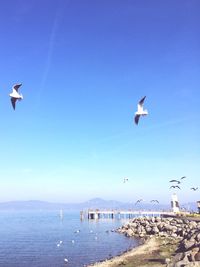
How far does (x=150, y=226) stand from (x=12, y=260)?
35.3 m

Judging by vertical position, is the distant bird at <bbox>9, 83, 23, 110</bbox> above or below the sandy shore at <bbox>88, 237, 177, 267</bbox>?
above

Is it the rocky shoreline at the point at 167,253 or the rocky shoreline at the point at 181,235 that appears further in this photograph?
the rocky shoreline at the point at 167,253

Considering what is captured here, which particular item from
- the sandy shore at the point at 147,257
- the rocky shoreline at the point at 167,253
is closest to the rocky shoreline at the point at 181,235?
the rocky shoreline at the point at 167,253

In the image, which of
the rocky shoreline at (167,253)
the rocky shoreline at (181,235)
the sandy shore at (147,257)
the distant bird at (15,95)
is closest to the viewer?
the distant bird at (15,95)

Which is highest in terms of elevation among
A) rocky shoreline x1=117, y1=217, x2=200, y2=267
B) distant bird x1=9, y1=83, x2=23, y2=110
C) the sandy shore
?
distant bird x1=9, y1=83, x2=23, y2=110

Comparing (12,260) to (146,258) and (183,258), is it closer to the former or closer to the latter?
(146,258)

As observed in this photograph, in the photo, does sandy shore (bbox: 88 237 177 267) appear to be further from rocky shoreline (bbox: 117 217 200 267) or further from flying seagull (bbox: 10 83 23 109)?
flying seagull (bbox: 10 83 23 109)

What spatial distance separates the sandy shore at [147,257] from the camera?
157ft

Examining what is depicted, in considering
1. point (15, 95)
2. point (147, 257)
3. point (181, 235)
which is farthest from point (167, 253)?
point (15, 95)

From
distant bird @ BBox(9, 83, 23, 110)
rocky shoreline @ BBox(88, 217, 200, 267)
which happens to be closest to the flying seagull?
distant bird @ BBox(9, 83, 23, 110)

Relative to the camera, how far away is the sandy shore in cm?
4791

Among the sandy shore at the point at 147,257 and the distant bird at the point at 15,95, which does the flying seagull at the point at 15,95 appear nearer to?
the distant bird at the point at 15,95

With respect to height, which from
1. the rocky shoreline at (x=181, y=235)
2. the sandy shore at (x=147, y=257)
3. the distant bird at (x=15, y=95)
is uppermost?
the distant bird at (x=15, y=95)

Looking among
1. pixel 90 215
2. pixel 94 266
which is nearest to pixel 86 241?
pixel 94 266
